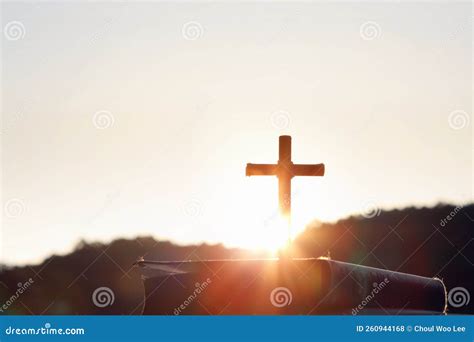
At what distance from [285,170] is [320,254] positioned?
3949 cm

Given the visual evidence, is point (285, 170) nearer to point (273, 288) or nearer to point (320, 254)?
point (273, 288)

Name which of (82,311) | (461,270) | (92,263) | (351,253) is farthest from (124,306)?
(461,270)

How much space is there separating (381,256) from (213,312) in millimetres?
38499

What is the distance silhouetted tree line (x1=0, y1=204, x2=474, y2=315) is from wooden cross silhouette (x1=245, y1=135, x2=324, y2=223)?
3230 cm

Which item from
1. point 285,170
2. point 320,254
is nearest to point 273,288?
point 285,170

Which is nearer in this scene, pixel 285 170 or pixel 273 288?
pixel 273 288

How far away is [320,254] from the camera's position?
2179 inches

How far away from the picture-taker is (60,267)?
59.2 m

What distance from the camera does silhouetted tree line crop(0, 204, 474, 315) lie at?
4997cm

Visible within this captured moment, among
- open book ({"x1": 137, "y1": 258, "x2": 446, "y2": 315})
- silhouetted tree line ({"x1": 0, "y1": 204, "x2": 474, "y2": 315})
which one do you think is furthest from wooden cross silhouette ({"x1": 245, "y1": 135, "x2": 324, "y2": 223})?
silhouetted tree line ({"x1": 0, "y1": 204, "x2": 474, "y2": 315})

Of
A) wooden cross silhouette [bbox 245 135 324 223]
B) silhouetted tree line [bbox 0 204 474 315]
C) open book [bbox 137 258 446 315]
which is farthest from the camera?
silhouetted tree line [bbox 0 204 474 315]

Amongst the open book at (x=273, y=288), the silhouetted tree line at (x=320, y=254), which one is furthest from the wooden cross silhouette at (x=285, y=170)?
the silhouetted tree line at (x=320, y=254)

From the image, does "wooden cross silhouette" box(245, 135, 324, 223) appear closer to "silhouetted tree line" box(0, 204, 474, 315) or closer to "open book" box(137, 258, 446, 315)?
"open book" box(137, 258, 446, 315)

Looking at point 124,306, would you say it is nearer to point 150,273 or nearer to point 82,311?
point 82,311
